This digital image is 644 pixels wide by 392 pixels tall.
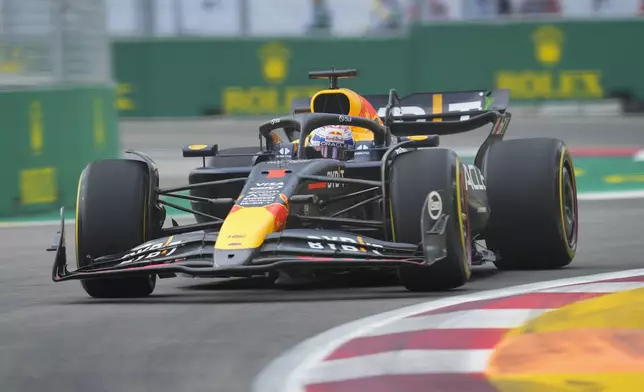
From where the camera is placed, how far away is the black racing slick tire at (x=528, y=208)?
9391 mm

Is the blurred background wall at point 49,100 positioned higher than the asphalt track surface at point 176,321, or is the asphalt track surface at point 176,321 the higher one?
the blurred background wall at point 49,100

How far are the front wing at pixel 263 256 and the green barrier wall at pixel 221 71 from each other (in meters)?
17.3

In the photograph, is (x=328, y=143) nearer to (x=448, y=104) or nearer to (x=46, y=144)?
(x=448, y=104)

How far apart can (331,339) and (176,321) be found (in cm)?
106

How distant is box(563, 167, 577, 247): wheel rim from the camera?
967 centimetres

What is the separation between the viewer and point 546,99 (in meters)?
24.9

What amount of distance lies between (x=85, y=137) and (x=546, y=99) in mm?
11504

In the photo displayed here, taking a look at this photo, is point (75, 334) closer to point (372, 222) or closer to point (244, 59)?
point (372, 222)

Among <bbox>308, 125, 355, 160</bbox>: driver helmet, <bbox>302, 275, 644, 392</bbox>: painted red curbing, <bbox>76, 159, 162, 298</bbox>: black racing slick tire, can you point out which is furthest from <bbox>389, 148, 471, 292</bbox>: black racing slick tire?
<bbox>76, 159, 162, 298</bbox>: black racing slick tire

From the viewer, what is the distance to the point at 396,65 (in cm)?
2520

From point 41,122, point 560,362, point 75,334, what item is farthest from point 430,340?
point 41,122

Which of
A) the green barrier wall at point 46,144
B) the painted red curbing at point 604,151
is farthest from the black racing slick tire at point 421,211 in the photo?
the painted red curbing at point 604,151

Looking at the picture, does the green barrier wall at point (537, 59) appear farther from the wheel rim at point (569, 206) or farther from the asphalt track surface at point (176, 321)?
the wheel rim at point (569, 206)

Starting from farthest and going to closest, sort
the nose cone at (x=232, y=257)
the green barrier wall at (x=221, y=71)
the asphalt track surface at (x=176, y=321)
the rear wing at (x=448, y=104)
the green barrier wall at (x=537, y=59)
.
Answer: the green barrier wall at (x=221, y=71) < the green barrier wall at (x=537, y=59) < the rear wing at (x=448, y=104) < the nose cone at (x=232, y=257) < the asphalt track surface at (x=176, y=321)
